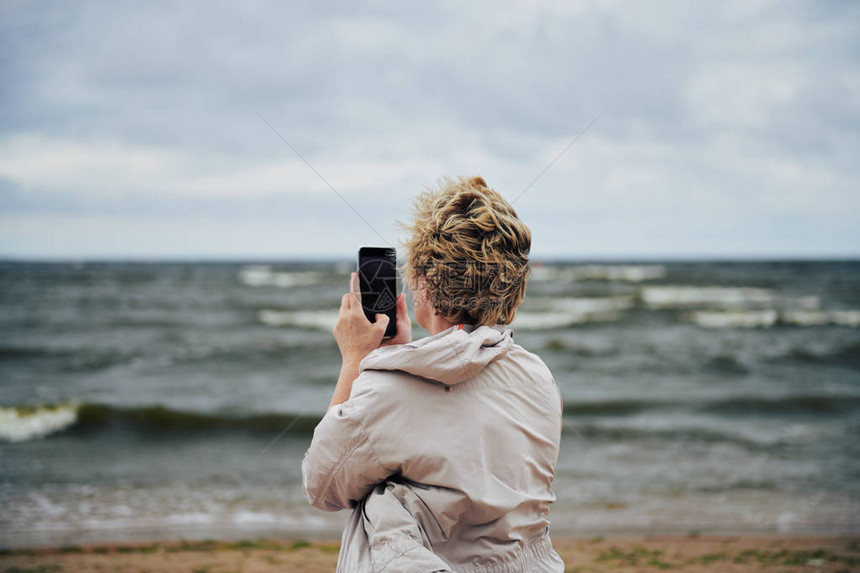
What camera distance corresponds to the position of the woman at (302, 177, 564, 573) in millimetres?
1395

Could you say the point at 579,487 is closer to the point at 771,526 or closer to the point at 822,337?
the point at 771,526

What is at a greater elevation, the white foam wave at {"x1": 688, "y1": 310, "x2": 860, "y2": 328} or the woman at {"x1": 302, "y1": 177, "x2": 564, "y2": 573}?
the woman at {"x1": 302, "y1": 177, "x2": 564, "y2": 573}

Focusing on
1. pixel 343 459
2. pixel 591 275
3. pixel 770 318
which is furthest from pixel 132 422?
pixel 591 275

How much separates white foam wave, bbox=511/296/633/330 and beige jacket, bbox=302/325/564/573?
1578 cm

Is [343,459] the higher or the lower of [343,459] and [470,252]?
the lower

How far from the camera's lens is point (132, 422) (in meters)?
9.09

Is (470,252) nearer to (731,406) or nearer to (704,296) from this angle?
(731,406)

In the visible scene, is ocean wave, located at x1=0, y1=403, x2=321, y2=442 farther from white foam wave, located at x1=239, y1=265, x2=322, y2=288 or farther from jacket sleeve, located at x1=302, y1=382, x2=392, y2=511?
white foam wave, located at x1=239, y1=265, x2=322, y2=288

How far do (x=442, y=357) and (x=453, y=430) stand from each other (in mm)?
179

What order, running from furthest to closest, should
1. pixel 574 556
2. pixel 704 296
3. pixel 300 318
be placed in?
pixel 704 296, pixel 300 318, pixel 574 556

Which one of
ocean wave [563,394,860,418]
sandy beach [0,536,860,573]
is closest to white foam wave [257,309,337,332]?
ocean wave [563,394,860,418]

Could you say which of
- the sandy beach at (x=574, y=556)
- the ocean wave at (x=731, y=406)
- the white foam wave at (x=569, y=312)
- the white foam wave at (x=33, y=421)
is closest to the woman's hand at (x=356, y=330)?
the sandy beach at (x=574, y=556)

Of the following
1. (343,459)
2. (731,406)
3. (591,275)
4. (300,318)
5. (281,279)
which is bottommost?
(591,275)

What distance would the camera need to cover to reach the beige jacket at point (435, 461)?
139 cm
